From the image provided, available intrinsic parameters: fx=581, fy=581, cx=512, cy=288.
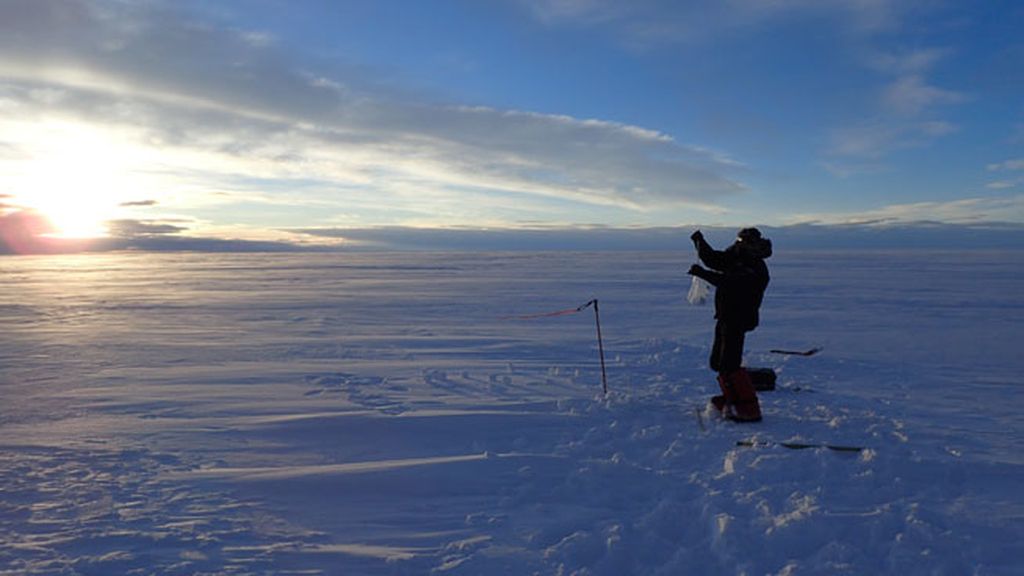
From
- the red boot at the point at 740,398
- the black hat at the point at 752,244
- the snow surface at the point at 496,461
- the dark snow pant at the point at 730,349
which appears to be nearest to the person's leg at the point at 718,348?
the dark snow pant at the point at 730,349

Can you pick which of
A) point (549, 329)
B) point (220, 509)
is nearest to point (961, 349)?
point (549, 329)

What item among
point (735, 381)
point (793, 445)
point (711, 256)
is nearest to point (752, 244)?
point (711, 256)

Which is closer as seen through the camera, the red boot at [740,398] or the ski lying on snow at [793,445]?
the ski lying on snow at [793,445]

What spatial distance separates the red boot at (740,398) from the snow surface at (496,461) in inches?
8.5

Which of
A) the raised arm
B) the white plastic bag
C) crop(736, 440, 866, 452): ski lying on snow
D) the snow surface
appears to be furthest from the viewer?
the white plastic bag

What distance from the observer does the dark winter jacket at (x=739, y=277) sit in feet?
17.8

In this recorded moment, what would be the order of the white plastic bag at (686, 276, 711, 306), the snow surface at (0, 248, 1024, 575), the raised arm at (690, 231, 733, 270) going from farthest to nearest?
the white plastic bag at (686, 276, 711, 306) < the raised arm at (690, 231, 733, 270) < the snow surface at (0, 248, 1024, 575)

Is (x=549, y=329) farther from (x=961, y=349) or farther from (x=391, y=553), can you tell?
(x=391, y=553)

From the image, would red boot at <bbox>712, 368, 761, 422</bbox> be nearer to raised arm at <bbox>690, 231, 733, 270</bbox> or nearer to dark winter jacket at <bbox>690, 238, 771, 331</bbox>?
dark winter jacket at <bbox>690, 238, 771, 331</bbox>

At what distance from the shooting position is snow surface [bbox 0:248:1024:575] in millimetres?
3102

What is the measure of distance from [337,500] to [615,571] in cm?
185

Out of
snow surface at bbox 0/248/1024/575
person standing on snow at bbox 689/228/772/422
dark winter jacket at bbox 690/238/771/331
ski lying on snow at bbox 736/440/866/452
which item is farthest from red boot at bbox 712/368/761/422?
ski lying on snow at bbox 736/440/866/452

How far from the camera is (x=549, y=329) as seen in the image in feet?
39.7

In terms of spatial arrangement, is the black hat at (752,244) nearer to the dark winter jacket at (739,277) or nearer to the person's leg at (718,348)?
the dark winter jacket at (739,277)
